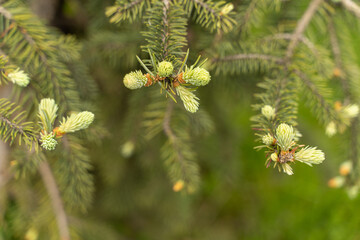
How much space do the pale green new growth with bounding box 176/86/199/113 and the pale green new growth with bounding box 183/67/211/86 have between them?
0.09 feet

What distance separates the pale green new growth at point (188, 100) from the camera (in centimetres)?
57

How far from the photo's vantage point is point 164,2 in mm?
679

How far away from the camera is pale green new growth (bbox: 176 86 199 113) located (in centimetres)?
57

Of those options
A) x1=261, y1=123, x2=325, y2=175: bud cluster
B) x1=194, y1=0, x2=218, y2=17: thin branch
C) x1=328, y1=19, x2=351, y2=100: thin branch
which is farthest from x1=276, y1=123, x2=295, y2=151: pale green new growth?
x1=328, y1=19, x2=351, y2=100: thin branch

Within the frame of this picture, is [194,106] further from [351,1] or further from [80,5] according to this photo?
[80,5]

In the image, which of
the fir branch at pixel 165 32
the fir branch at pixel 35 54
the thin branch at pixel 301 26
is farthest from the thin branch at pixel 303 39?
the fir branch at pixel 35 54

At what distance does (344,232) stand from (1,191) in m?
2.23

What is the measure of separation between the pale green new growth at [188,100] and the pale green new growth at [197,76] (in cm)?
3

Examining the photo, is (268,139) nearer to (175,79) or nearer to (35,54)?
(175,79)

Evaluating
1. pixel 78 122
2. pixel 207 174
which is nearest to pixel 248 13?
pixel 78 122

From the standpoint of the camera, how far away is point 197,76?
0.56 metres

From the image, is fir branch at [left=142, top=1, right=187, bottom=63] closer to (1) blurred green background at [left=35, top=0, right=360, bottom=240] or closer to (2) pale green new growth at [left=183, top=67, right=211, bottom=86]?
(2) pale green new growth at [left=183, top=67, right=211, bottom=86]

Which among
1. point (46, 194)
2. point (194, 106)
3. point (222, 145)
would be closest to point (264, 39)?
point (194, 106)

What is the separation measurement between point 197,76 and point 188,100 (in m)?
0.05
